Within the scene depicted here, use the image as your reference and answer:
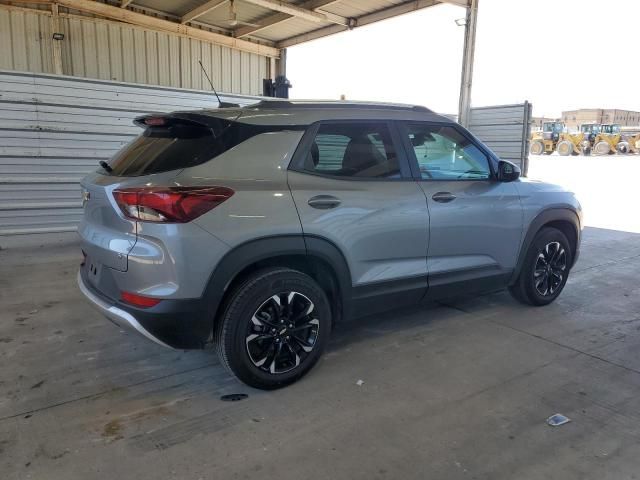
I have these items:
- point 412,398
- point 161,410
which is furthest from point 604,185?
point 161,410

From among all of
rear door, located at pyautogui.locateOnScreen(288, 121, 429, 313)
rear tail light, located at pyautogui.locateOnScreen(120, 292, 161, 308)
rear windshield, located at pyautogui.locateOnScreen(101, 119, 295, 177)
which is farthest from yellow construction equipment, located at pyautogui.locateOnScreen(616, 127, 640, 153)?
rear tail light, located at pyautogui.locateOnScreen(120, 292, 161, 308)

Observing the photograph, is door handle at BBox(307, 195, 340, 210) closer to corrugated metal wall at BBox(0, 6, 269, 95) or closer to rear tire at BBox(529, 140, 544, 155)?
corrugated metal wall at BBox(0, 6, 269, 95)

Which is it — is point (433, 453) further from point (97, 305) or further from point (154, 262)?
point (97, 305)

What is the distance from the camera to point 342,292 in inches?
127

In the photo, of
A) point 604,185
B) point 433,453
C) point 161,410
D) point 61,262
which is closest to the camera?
point 433,453

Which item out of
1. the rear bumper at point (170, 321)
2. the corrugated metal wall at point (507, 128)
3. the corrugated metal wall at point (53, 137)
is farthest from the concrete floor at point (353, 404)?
the corrugated metal wall at point (507, 128)

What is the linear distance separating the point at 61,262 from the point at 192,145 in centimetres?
413

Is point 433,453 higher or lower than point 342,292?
lower

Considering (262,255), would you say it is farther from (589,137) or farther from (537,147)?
(589,137)

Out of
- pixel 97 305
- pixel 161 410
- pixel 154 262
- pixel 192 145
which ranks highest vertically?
pixel 192 145

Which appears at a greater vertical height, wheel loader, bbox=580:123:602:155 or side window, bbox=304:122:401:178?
wheel loader, bbox=580:123:602:155

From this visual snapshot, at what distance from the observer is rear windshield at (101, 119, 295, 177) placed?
2766 mm

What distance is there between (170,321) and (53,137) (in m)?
5.41

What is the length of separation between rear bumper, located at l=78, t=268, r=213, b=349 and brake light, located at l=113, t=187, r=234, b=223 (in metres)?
0.46
